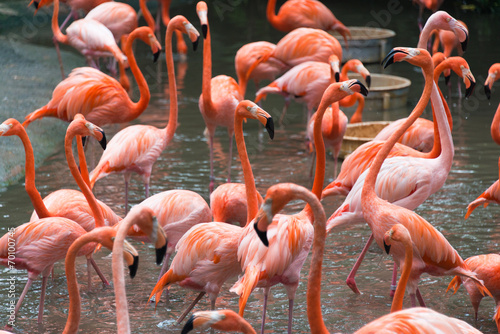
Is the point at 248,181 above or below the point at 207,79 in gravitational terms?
below

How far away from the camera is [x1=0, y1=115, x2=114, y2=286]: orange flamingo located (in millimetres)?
Answer: 3863

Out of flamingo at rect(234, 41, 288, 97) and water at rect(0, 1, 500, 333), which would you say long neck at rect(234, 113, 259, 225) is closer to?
water at rect(0, 1, 500, 333)

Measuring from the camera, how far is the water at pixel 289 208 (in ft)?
12.5

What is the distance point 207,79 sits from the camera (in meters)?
5.62

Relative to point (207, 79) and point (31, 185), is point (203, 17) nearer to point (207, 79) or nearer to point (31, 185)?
point (207, 79)

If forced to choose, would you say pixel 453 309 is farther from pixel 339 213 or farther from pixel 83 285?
pixel 83 285

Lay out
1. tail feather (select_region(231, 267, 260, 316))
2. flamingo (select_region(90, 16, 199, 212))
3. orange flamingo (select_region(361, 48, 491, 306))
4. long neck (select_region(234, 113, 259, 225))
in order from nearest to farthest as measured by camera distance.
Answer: tail feather (select_region(231, 267, 260, 316)) → orange flamingo (select_region(361, 48, 491, 306)) → long neck (select_region(234, 113, 259, 225)) → flamingo (select_region(90, 16, 199, 212))

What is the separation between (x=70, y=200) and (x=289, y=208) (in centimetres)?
190

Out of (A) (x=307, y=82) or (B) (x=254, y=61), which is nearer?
(A) (x=307, y=82)

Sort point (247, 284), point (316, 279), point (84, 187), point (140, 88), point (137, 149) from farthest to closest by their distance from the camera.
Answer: point (140, 88) → point (137, 149) → point (84, 187) → point (247, 284) → point (316, 279)

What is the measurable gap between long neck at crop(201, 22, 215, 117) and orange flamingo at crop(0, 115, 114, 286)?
156cm

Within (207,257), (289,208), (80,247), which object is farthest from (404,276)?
(289,208)

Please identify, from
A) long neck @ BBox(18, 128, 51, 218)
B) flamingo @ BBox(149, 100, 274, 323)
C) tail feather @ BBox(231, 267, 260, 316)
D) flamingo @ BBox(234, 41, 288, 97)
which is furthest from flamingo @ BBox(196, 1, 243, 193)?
tail feather @ BBox(231, 267, 260, 316)

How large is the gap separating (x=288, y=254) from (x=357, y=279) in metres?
1.10
